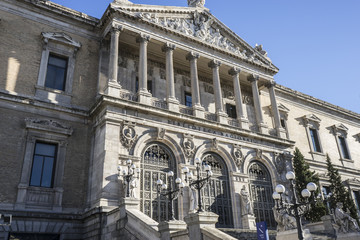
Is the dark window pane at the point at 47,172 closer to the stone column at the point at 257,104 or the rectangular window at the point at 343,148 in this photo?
the stone column at the point at 257,104

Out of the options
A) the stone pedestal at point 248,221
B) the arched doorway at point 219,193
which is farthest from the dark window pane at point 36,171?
the stone pedestal at point 248,221

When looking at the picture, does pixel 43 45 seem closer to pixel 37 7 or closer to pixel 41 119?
pixel 37 7

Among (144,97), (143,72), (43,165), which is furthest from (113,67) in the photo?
(43,165)

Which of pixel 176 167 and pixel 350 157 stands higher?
pixel 350 157

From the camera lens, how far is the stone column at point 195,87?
1983cm

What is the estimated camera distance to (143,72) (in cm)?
1875

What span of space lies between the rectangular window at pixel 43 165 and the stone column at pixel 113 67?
4104 millimetres

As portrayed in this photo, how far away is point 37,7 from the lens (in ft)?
61.1

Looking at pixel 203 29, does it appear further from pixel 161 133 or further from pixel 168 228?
pixel 168 228

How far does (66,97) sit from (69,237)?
7.29m

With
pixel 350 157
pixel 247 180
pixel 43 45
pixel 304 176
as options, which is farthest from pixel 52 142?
pixel 350 157

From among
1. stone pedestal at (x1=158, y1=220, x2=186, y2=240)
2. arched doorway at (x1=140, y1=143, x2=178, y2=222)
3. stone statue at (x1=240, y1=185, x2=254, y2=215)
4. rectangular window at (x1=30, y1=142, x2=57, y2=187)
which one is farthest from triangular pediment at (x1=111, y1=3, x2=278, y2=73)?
stone pedestal at (x1=158, y1=220, x2=186, y2=240)

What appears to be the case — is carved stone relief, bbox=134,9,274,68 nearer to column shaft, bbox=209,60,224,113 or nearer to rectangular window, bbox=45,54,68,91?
column shaft, bbox=209,60,224,113

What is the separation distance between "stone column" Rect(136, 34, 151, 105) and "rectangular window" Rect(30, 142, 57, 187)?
17.3ft
